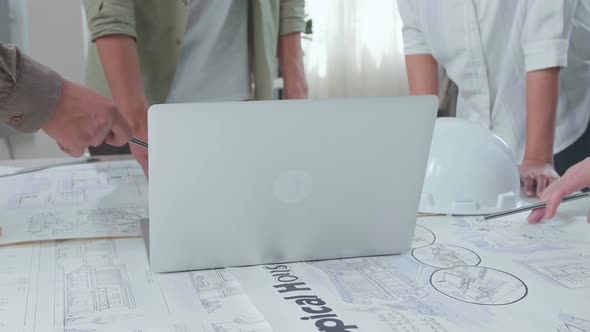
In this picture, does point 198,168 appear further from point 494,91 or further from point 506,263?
point 494,91

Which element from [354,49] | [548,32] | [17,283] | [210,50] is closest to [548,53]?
[548,32]

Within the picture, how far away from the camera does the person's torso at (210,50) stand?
4.97 feet

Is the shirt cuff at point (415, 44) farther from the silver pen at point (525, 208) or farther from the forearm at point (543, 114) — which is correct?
the silver pen at point (525, 208)

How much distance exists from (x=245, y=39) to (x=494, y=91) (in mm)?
610

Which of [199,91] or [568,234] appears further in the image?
[199,91]

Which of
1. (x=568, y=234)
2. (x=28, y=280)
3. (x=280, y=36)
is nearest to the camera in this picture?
(x=28, y=280)

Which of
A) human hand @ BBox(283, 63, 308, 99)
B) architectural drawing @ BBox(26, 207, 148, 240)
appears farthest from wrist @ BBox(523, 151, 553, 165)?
architectural drawing @ BBox(26, 207, 148, 240)

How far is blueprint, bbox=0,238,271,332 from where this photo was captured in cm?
67

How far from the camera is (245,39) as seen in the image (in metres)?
1.57

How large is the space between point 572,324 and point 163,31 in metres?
1.07

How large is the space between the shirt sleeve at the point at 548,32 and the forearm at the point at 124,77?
832 mm

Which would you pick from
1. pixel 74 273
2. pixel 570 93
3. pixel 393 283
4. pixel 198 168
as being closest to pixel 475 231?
pixel 393 283

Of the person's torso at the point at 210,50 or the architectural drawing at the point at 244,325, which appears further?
the person's torso at the point at 210,50

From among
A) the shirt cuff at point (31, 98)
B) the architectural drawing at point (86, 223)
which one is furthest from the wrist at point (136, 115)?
the shirt cuff at point (31, 98)
